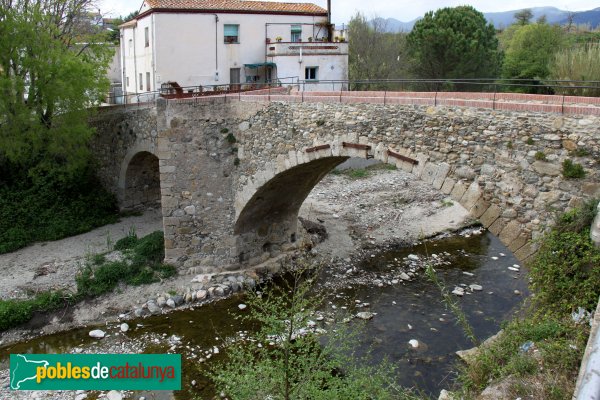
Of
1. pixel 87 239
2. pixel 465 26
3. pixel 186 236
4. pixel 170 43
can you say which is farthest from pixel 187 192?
pixel 465 26

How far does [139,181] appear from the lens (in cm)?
2008

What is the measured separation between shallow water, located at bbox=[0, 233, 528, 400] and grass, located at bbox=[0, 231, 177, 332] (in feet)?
3.12

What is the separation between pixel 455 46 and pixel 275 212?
44.9 feet

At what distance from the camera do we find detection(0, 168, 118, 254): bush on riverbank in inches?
664

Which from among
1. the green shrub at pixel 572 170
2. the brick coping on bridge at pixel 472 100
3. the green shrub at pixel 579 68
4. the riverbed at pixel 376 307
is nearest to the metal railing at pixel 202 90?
the brick coping on bridge at pixel 472 100

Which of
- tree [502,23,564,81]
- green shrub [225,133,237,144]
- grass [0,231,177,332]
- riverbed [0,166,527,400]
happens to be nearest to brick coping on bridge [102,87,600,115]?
green shrub [225,133,237,144]

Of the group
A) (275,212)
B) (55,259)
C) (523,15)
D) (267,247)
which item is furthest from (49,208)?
(523,15)

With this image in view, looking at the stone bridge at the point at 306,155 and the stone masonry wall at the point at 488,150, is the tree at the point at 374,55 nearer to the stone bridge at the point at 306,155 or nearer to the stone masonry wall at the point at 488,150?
the stone bridge at the point at 306,155

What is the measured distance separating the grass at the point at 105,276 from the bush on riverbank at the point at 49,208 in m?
2.79

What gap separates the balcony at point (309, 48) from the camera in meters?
22.0

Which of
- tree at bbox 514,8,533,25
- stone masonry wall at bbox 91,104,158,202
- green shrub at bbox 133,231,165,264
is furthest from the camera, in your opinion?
tree at bbox 514,8,533,25

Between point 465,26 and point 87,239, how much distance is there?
749 inches

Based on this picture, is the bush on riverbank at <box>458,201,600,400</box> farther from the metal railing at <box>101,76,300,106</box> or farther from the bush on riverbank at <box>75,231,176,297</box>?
the bush on riverbank at <box>75,231,176,297</box>

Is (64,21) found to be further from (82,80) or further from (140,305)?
(140,305)
